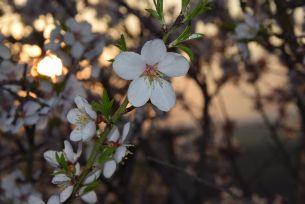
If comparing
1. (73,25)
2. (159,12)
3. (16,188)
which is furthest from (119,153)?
(16,188)

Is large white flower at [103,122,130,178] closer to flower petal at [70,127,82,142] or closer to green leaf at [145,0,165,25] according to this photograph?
flower petal at [70,127,82,142]

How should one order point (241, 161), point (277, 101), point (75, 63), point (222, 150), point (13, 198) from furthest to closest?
point (241, 161) < point (277, 101) < point (222, 150) < point (13, 198) < point (75, 63)

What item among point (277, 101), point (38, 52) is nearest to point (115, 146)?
point (38, 52)

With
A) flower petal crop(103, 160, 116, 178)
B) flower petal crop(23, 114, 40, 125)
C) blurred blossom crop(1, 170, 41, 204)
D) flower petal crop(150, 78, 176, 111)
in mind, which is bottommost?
blurred blossom crop(1, 170, 41, 204)

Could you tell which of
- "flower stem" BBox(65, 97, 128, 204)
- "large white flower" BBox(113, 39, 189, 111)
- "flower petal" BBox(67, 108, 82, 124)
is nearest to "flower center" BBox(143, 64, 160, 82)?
"large white flower" BBox(113, 39, 189, 111)

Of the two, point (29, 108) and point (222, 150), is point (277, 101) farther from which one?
point (29, 108)

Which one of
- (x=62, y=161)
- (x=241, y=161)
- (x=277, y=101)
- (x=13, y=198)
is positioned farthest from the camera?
(x=241, y=161)

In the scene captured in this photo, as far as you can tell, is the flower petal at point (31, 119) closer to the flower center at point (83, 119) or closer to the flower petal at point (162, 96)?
the flower center at point (83, 119)
